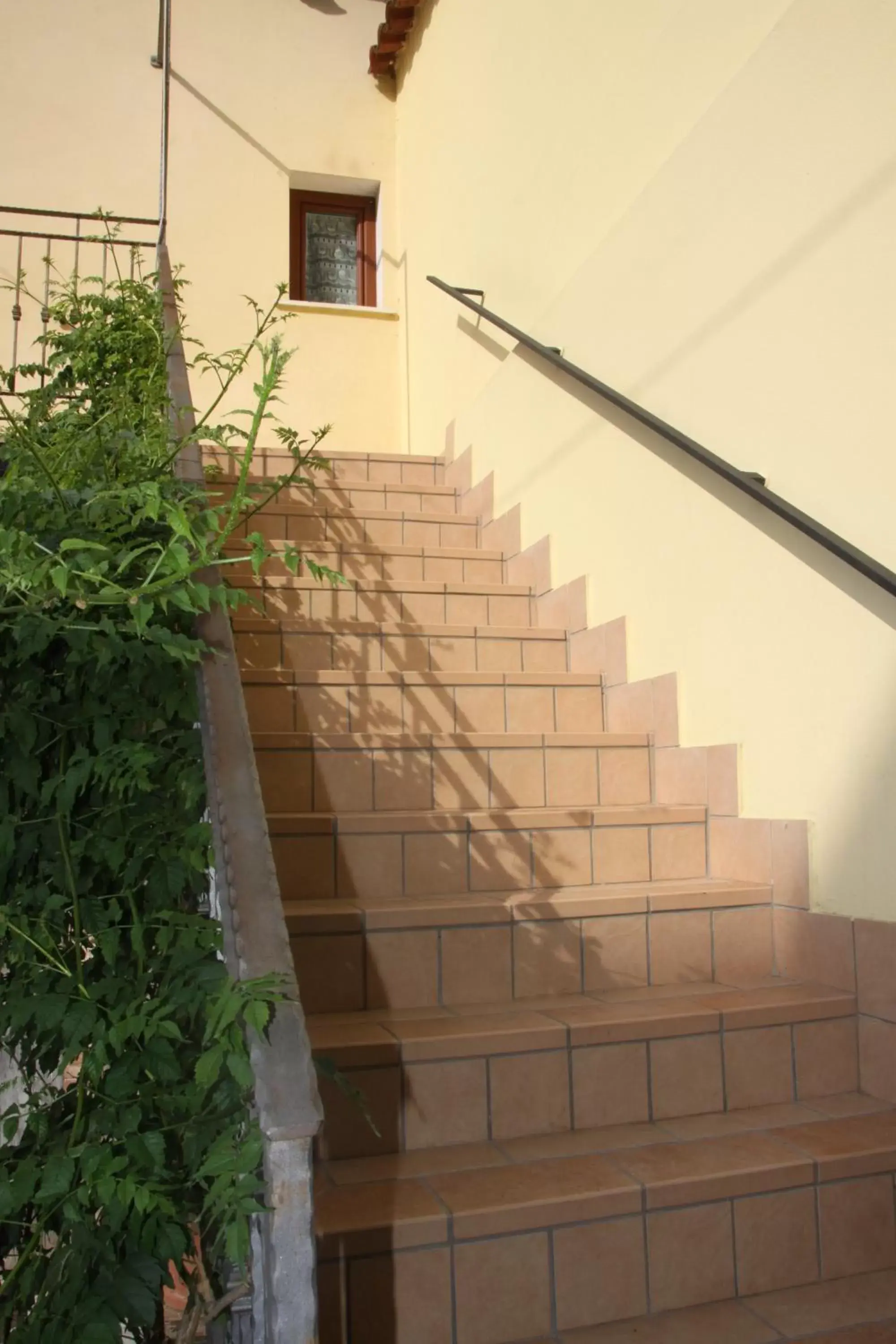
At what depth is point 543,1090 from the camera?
2.07m

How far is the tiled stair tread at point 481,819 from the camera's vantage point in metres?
2.59

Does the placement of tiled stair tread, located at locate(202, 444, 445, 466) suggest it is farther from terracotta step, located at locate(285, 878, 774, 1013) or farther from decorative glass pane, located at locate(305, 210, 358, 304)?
terracotta step, located at locate(285, 878, 774, 1013)

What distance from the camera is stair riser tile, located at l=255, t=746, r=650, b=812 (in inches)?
111

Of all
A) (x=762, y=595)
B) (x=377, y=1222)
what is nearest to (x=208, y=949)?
(x=377, y=1222)

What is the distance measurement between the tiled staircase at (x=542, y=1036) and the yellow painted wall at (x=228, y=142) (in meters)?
3.75

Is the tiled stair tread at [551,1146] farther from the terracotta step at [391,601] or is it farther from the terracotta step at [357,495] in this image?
the terracotta step at [357,495]

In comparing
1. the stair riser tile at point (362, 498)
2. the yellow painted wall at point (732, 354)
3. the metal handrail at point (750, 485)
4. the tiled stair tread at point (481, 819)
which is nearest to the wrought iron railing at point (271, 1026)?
the tiled stair tread at point (481, 819)

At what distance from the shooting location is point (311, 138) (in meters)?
7.02

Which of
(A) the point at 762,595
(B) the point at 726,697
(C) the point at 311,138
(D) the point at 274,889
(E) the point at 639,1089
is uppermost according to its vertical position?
(C) the point at 311,138

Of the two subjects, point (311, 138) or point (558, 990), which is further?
point (311, 138)

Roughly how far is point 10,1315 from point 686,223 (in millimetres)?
3106

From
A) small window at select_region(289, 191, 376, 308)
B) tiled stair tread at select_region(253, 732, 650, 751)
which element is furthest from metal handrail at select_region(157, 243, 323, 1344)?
small window at select_region(289, 191, 376, 308)

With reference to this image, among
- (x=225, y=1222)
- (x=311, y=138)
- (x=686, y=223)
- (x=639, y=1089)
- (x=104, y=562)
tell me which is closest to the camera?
(x=225, y=1222)

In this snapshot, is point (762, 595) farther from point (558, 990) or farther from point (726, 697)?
point (558, 990)
